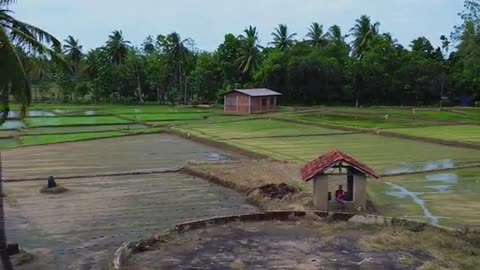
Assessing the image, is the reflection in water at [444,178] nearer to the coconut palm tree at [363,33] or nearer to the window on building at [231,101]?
the window on building at [231,101]

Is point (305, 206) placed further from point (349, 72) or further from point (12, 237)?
point (349, 72)

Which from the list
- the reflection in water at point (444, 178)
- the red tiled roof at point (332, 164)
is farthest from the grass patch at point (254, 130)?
the red tiled roof at point (332, 164)

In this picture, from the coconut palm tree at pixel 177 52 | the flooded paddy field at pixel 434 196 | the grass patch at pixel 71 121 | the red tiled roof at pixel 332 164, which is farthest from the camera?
the coconut palm tree at pixel 177 52

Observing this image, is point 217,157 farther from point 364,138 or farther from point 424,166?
point 364,138

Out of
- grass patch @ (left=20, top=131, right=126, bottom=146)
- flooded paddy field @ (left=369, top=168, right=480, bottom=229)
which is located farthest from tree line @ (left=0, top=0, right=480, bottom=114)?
flooded paddy field @ (left=369, top=168, right=480, bottom=229)

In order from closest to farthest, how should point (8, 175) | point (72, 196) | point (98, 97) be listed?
point (72, 196) < point (8, 175) < point (98, 97)

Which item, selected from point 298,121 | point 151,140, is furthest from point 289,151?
point 298,121
